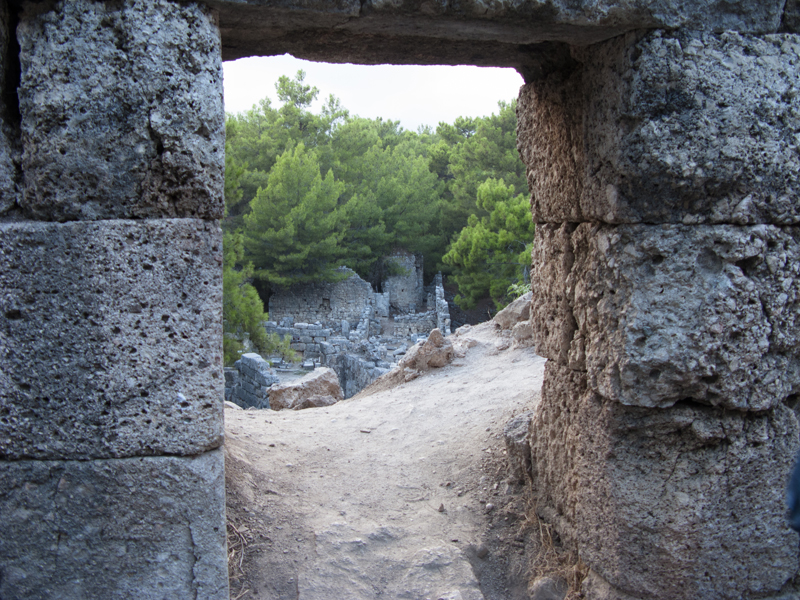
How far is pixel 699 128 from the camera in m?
2.18

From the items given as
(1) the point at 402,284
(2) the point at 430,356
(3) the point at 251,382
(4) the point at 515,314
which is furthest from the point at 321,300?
(2) the point at 430,356

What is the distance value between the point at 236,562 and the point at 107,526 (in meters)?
0.95

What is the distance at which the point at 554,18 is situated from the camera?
2.09 metres

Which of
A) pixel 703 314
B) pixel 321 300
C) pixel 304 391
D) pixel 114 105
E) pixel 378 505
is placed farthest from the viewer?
pixel 321 300

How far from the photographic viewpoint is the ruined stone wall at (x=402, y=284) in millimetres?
24625

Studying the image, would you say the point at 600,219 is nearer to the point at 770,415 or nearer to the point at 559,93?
the point at 559,93

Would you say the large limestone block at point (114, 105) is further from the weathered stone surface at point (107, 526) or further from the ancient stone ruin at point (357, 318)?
the ancient stone ruin at point (357, 318)

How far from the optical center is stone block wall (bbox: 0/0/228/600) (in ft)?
6.09

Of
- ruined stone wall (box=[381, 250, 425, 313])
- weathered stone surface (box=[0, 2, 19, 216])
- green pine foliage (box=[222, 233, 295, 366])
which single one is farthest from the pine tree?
weathered stone surface (box=[0, 2, 19, 216])

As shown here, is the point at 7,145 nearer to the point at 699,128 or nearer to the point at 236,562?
the point at 236,562

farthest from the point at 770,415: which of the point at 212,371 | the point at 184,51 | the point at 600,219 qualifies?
the point at 184,51

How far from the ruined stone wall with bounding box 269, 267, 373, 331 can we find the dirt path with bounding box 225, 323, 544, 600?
55.7 feet

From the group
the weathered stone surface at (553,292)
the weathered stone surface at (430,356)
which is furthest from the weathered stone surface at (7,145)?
the weathered stone surface at (430,356)

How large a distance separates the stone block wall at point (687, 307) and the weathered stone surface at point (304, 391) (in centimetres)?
468
